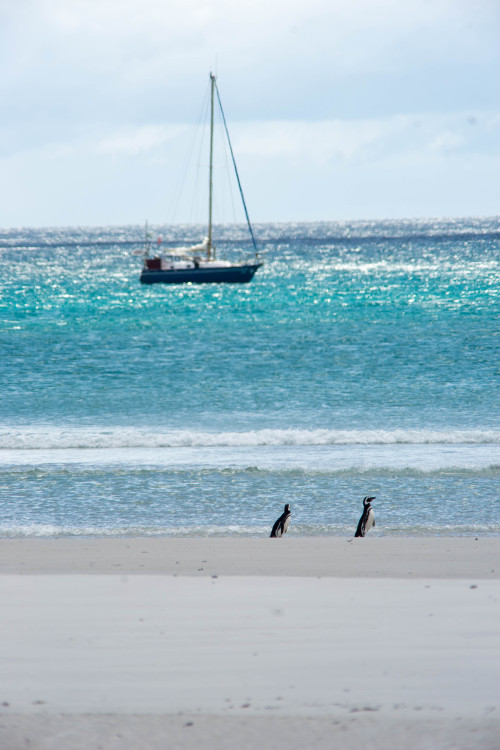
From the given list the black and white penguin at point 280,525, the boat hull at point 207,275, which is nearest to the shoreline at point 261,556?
the black and white penguin at point 280,525

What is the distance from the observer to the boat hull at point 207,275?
68.6 m

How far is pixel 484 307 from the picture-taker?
159 feet

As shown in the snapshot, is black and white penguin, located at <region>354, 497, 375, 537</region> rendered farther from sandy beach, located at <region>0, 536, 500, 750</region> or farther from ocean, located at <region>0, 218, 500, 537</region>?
sandy beach, located at <region>0, 536, 500, 750</region>

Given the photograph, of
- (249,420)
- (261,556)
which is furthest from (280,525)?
(249,420)

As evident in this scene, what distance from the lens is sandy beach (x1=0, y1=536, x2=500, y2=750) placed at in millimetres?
5047

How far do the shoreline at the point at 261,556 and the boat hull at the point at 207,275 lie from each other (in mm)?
59263

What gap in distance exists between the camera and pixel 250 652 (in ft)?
19.8

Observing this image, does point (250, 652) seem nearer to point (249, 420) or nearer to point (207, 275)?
point (249, 420)

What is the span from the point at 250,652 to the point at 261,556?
2.92m

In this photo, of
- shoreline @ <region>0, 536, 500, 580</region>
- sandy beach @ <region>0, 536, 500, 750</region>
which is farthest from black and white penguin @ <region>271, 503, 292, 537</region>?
sandy beach @ <region>0, 536, 500, 750</region>

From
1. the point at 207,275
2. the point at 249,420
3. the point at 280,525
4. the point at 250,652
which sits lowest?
the point at 249,420

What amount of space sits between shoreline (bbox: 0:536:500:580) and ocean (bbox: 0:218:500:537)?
0.79m

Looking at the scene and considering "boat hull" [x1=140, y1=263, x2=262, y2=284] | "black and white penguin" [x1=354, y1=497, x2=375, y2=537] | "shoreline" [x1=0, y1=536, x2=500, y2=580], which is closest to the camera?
"shoreline" [x1=0, y1=536, x2=500, y2=580]

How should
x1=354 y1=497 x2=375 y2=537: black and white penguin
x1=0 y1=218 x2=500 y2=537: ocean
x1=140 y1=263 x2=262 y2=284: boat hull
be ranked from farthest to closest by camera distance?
x1=140 y1=263 x2=262 y2=284: boat hull, x1=0 y1=218 x2=500 y2=537: ocean, x1=354 y1=497 x2=375 y2=537: black and white penguin
